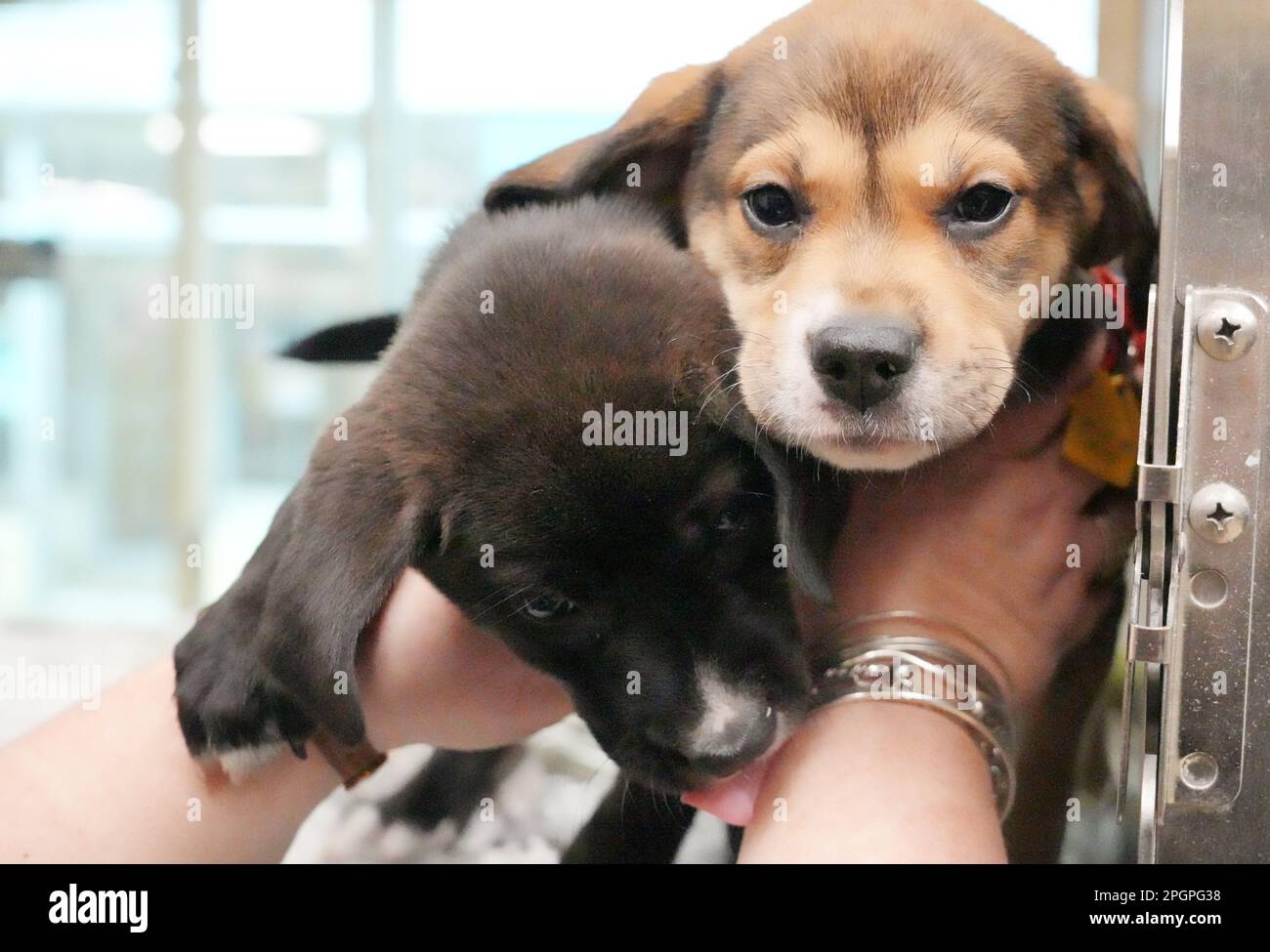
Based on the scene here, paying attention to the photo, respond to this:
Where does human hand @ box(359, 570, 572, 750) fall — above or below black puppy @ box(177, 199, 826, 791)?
below

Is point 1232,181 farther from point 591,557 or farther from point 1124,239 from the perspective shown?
point 591,557

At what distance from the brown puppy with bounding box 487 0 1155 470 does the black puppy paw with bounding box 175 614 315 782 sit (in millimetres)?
530

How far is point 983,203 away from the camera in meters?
1.09

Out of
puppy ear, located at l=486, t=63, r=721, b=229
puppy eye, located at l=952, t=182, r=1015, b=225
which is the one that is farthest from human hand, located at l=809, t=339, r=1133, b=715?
puppy ear, located at l=486, t=63, r=721, b=229

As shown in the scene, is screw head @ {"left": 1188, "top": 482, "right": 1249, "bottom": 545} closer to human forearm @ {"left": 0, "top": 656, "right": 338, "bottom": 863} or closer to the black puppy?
the black puppy

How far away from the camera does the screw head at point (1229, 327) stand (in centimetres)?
82

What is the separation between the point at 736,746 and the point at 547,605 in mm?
199

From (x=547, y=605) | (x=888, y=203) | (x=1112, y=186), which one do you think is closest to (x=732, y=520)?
(x=547, y=605)

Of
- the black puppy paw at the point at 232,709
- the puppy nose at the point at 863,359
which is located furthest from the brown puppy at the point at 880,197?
the black puppy paw at the point at 232,709

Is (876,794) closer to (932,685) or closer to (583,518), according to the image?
(932,685)

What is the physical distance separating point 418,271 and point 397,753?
0.61m

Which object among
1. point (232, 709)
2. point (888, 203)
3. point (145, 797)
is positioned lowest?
point (145, 797)

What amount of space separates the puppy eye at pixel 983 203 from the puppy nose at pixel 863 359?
19cm

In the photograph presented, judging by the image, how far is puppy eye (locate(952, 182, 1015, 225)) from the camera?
3.53 feet
